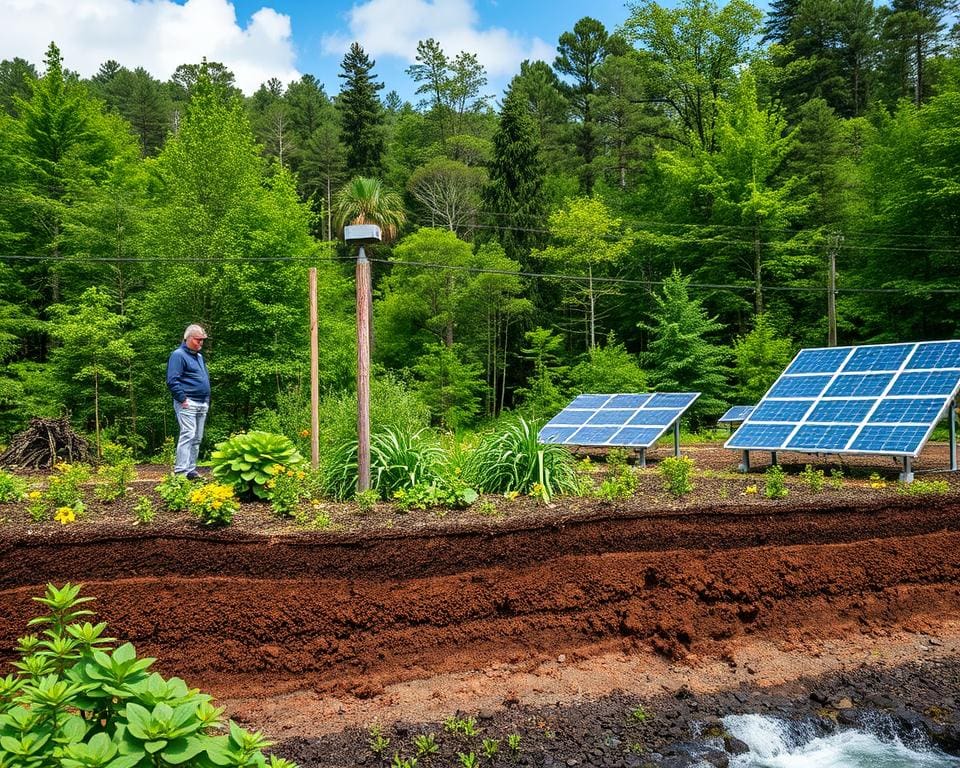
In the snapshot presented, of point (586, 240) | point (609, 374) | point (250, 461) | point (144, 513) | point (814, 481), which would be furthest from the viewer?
point (586, 240)

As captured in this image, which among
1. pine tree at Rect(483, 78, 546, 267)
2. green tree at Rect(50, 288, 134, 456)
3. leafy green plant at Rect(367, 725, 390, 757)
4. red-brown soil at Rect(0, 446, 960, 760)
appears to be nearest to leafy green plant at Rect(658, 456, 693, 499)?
red-brown soil at Rect(0, 446, 960, 760)

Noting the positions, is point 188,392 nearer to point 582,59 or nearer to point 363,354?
point 363,354

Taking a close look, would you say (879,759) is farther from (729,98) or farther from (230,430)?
(729,98)

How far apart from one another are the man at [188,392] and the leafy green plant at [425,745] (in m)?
4.30

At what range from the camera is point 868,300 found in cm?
2362

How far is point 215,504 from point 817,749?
5.66m

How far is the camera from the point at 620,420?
521 inches

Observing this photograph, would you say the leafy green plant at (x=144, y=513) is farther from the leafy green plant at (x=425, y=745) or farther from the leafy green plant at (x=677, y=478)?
the leafy green plant at (x=677, y=478)

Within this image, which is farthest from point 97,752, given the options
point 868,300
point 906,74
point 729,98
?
point 906,74

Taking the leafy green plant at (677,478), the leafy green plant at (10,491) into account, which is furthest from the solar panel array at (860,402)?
the leafy green plant at (10,491)

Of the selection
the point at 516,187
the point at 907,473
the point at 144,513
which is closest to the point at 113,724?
the point at 144,513

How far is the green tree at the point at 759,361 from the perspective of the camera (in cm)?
2317

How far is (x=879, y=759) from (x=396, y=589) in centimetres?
433

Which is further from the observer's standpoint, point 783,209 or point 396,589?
point 783,209
